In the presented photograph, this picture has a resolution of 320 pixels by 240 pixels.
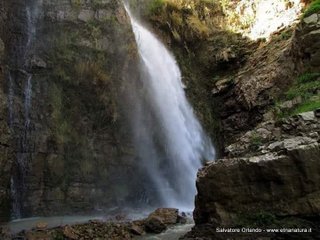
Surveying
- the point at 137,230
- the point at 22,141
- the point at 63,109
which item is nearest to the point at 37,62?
the point at 63,109

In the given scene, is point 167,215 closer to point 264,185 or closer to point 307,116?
point 264,185

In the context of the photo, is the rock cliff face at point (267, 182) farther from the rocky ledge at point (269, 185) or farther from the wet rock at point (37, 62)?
the wet rock at point (37, 62)

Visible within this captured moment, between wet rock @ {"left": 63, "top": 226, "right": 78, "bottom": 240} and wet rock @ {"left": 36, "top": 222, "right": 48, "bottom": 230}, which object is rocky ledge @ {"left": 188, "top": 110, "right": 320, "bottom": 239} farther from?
wet rock @ {"left": 36, "top": 222, "right": 48, "bottom": 230}

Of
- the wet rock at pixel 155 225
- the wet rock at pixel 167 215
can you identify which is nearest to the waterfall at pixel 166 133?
the wet rock at pixel 167 215

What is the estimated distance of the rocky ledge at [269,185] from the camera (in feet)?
25.7

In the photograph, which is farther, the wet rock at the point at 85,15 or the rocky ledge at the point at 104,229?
the wet rock at the point at 85,15

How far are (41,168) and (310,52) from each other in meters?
9.41

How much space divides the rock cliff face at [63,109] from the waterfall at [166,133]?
703 millimetres

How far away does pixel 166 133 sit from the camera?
49.8ft

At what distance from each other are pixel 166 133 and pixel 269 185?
24.1 ft

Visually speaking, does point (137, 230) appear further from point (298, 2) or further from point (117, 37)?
point (298, 2)

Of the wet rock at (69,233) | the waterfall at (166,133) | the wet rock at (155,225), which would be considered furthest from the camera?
the waterfall at (166,133)

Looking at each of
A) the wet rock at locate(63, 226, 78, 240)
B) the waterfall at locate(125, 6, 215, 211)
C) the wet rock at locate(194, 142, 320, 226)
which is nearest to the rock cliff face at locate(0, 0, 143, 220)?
the waterfall at locate(125, 6, 215, 211)

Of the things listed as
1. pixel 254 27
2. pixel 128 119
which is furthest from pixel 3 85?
pixel 254 27
